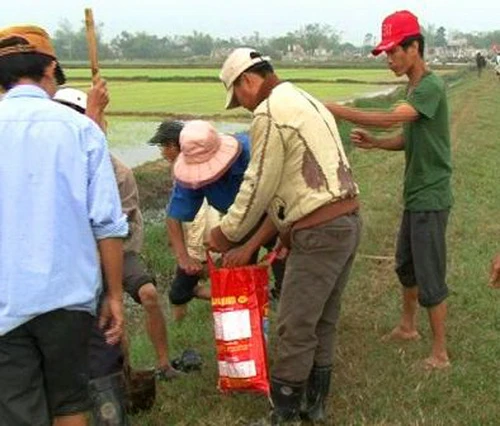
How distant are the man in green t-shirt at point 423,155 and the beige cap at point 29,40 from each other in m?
1.89

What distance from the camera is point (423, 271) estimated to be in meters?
4.41

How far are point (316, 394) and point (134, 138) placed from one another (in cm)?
1614

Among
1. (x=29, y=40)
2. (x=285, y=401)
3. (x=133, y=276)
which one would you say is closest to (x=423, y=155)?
(x=285, y=401)

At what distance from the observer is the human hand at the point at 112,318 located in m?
2.89

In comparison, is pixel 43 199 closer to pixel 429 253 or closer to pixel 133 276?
pixel 133 276

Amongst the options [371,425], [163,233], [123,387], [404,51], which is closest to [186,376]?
[123,387]

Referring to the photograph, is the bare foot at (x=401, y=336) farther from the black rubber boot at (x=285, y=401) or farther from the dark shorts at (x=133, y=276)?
the dark shorts at (x=133, y=276)

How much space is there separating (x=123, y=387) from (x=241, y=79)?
1.54m

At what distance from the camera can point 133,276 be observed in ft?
13.8

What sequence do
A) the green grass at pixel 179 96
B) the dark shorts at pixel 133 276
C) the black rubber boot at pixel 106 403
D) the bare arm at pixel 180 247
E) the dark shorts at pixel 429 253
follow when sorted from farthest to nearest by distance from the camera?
1. the green grass at pixel 179 96
2. the bare arm at pixel 180 247
3. the dark shorts at pixel 429 253
4. the dark shorts at pixel 133 276
5. the black rubber boot at pixel 106 403

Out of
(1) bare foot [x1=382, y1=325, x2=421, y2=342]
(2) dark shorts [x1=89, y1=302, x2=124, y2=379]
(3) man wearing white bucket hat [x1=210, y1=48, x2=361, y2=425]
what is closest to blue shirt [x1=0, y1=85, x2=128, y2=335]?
(2) dark shorts [x1=89, y1=302, x2=124, y2=379]

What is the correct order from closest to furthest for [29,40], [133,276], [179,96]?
1. [29,40]
2. [133,276]
3. [179,96]

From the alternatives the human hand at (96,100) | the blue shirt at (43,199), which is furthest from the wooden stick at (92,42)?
the blue shirt at (43,199)

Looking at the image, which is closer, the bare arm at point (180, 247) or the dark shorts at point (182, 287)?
the bare arm at point (180, 247)
